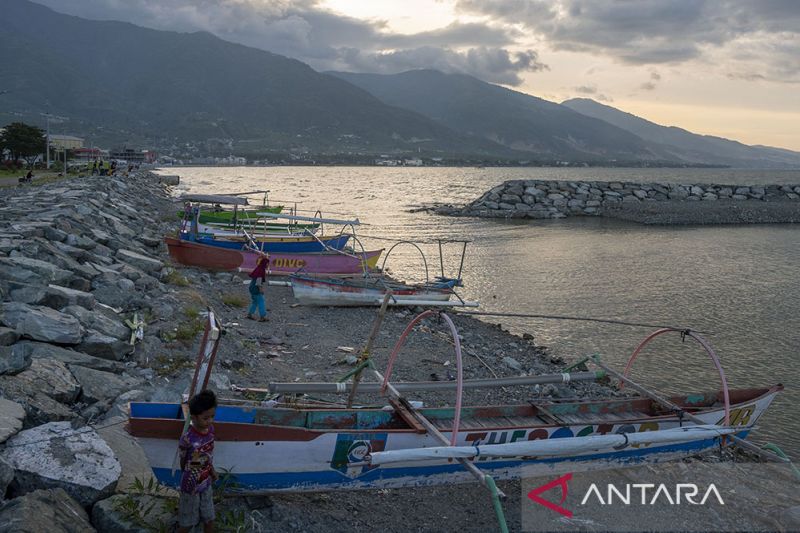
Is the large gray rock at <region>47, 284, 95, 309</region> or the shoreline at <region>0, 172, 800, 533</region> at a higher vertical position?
→ the large gray rock at <region>47, 284, 95, 309</region>

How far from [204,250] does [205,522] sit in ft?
59.3

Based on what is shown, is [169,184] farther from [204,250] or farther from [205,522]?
[205,522]

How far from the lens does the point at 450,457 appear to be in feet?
23.8

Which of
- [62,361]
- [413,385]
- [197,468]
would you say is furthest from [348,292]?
[197,468]

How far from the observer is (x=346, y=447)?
25.0ft

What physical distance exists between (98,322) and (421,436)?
672 centimetres

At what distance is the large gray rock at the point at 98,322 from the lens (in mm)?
10773

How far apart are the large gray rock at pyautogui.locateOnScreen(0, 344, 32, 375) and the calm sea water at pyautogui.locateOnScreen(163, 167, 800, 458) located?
42.2ft

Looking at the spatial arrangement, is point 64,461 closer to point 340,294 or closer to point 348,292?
point 340,294

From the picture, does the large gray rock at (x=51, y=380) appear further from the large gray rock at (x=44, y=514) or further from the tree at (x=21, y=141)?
the tree at (x=21, y=141)

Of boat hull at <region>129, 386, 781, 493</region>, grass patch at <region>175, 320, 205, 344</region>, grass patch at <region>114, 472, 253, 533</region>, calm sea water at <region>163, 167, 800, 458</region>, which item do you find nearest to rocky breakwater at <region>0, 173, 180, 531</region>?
grass patch at <region>114, 472, 253, 533</region>

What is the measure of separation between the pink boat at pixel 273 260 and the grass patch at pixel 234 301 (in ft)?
16.1

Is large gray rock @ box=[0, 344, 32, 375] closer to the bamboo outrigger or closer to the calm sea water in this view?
the bamboo outrigger

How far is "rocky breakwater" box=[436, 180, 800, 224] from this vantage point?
57.6 meters
